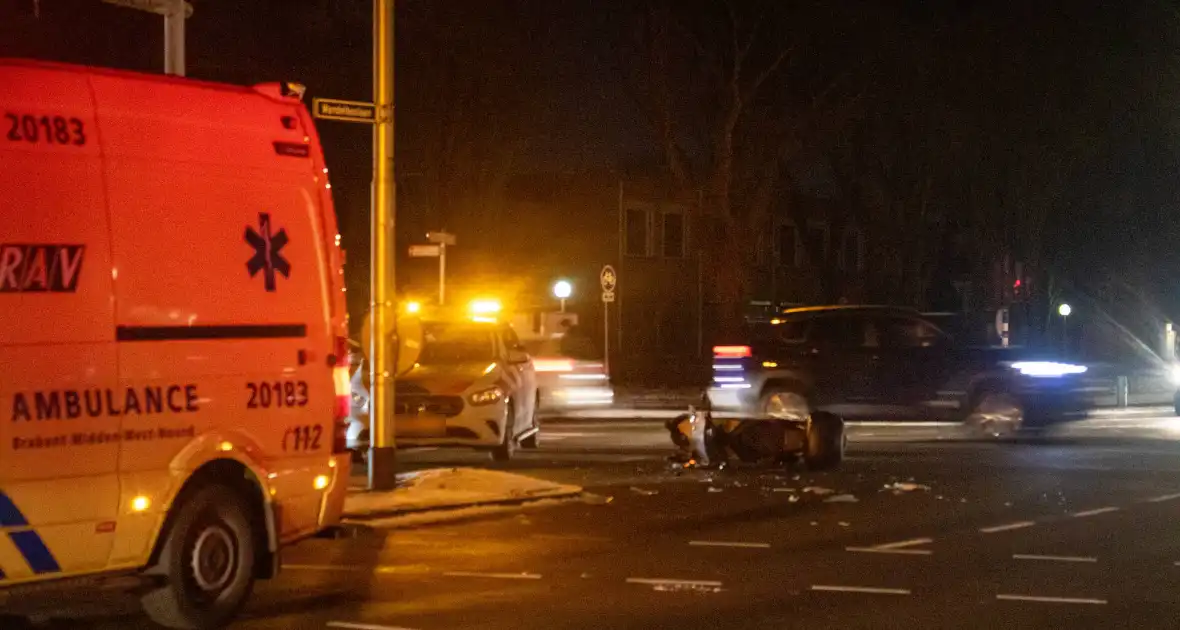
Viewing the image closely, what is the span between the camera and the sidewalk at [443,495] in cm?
1382

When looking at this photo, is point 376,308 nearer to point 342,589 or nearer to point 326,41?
point 342,589

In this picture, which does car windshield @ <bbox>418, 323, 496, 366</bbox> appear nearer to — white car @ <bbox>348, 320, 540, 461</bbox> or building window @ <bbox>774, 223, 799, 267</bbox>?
white car @ <bbox>348, 320, 540, 461</bbox>

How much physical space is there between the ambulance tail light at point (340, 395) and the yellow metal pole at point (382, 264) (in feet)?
15.7

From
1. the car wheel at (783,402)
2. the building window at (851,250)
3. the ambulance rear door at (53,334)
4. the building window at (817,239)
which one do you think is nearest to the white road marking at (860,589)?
the ambulance rear door at (53,334)

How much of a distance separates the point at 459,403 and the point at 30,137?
34.8 ft

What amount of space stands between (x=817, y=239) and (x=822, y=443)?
145ft

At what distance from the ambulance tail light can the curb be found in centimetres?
330

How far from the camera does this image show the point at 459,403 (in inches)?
720

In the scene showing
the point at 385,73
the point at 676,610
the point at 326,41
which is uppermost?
the point at 326,41

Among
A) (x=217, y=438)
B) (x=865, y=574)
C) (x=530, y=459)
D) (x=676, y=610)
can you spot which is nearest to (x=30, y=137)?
(x=217, y=438)

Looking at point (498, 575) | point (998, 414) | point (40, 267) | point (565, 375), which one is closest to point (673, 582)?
point (498, 575)

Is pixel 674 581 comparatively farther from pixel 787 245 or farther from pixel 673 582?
pixel 787 245

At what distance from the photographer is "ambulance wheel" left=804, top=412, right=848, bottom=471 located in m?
18.0

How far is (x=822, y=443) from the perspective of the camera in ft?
59.3
